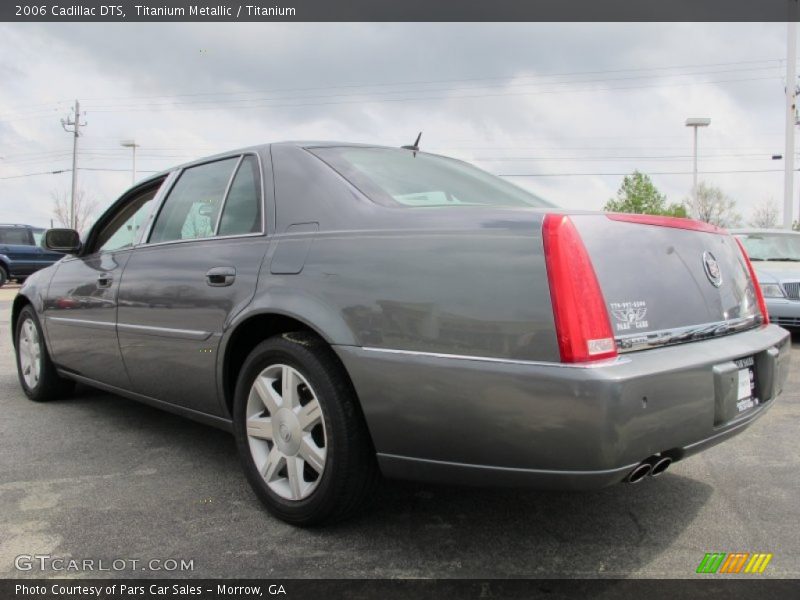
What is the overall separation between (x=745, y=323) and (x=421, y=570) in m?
1.57

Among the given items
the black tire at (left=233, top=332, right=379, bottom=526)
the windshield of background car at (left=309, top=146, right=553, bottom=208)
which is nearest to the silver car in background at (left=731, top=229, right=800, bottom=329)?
the windshield of background car at (left=309, top=146, right=553, bottom=208)

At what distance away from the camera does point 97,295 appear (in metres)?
3.76

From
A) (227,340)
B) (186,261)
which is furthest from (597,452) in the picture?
(186,261)

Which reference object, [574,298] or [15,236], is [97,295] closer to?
[574,298]

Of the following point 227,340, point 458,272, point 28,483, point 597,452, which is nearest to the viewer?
point 597,452

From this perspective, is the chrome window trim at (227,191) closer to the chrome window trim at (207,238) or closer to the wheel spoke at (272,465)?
the chrome window trim at (207,238)

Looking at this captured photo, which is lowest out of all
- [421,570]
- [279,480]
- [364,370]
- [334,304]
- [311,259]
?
[421,570]

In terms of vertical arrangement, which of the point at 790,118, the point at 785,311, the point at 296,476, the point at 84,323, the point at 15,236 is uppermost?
the point at 790,118

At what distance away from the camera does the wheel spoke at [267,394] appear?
8.42 feet

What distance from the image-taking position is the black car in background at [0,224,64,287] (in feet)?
67.4

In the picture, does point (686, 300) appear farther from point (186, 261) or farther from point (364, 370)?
point (186, 261)

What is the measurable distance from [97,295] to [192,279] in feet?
3.58

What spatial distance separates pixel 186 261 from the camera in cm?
310

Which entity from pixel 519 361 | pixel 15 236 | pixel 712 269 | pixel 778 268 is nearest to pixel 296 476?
pixel 519 361
